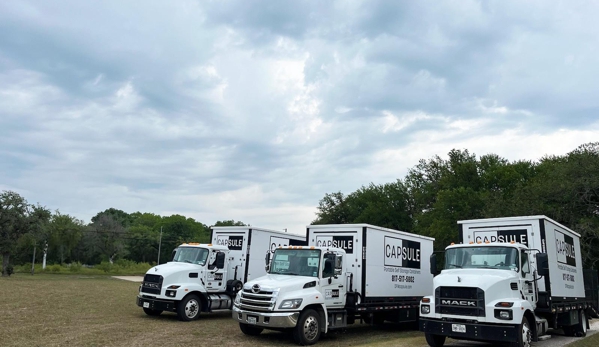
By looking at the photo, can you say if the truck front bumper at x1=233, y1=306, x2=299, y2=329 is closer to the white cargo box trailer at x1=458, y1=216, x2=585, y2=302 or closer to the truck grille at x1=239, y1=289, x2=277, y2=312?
the truck grille at x1=239, y1=289, x2=277, y2=312

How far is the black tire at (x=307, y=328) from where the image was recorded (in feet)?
38.7

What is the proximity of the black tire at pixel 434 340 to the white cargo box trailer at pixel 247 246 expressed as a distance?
7.54 m

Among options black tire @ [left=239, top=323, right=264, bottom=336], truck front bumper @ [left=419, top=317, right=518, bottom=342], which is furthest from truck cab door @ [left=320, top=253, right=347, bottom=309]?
truck front bumper @ [left=419, top=317, right=518, bottom=342]

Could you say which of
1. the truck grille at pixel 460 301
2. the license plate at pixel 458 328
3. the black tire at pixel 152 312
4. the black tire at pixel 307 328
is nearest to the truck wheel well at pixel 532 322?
the truck grille at pixel 460 301

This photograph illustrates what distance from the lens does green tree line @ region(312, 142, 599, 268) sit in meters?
33.0

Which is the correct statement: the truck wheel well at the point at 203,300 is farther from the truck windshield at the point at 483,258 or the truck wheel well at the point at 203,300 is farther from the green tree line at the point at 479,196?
the green tree line at the point at 479,196

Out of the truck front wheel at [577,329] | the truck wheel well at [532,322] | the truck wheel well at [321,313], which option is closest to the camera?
the truck wheel well at [532,322]

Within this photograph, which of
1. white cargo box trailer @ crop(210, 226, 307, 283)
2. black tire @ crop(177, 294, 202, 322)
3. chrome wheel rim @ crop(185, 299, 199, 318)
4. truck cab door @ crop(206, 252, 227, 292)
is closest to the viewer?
black tire @ crop(177, 294, 202, 322)

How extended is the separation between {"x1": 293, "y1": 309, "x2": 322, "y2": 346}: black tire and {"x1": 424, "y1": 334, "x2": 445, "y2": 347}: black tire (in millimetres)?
2792

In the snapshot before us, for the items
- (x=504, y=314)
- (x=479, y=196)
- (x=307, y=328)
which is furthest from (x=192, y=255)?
(x=479, y=196)

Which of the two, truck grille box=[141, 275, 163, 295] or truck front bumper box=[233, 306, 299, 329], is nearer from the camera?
truck front bumper box=[233, 306, 299, 329]

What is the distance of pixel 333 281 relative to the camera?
1309cm

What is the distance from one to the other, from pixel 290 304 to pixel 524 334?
5497mm

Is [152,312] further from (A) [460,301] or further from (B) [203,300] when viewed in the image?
(A) [460,301]
